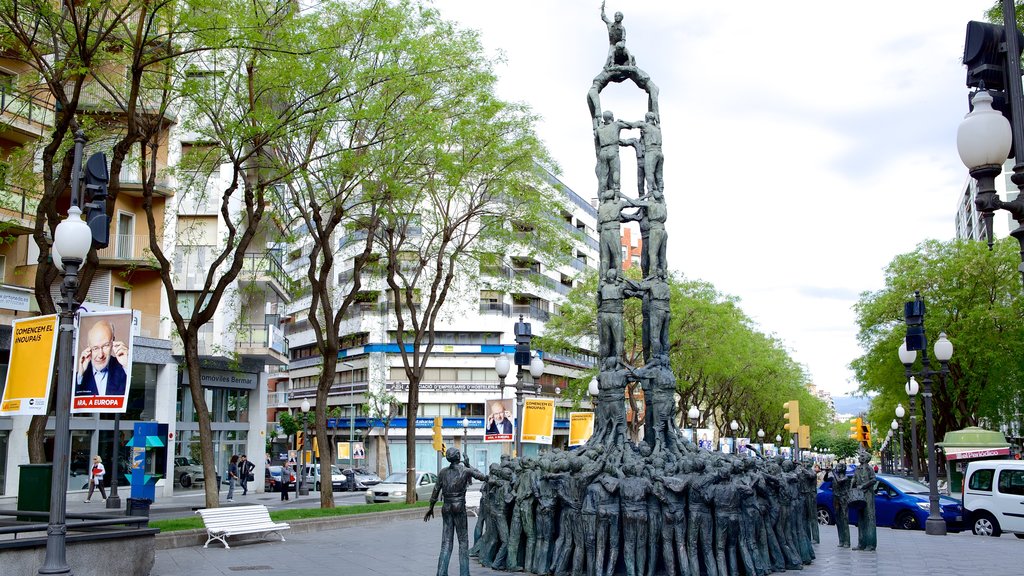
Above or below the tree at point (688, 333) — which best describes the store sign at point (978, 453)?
below

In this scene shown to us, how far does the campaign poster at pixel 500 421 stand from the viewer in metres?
21.5

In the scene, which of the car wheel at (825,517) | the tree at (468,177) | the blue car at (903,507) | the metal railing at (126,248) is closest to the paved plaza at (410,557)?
the blue car at (903,507)

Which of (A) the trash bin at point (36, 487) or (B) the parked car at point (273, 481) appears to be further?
(B) the parked car at point (273, 481)

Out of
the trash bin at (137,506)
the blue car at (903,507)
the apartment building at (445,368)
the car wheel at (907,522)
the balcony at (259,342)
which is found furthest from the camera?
the apartment building at (445,368)

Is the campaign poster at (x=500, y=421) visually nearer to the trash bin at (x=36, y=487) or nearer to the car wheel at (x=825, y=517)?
the car wheel at (x=825, y=517)

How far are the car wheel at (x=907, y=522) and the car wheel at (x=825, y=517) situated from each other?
158 cm

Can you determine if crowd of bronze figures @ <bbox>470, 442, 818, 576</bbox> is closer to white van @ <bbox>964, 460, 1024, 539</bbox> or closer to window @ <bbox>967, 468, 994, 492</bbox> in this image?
white van @ <bbox>964, 460, 1024, 539</bbox>

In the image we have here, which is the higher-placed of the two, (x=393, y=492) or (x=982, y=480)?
(x=982, y=480)

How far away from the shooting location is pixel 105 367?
11.2m

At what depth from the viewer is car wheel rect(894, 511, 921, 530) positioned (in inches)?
861

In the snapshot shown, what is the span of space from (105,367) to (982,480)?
717 inches

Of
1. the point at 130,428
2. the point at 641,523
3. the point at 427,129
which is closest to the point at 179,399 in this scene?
the point at 130,428

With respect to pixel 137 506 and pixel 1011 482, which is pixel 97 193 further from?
pixel 1011 482

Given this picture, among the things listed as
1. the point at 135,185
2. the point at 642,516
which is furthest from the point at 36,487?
the point at 135,185
